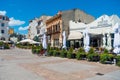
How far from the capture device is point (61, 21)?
1523 inches

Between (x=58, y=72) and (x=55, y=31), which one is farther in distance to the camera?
(x=55, y=31)

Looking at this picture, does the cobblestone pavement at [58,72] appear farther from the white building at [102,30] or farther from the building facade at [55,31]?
the building facade at [55,31]

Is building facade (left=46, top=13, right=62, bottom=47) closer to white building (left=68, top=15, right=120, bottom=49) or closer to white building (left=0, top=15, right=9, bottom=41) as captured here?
white building (left=68, top=15, right=120, bottom=49)

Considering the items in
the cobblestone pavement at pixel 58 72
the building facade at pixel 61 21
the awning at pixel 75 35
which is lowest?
the cobblestone pavement at pixel 58 72

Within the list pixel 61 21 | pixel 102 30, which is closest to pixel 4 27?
pixel 61 21

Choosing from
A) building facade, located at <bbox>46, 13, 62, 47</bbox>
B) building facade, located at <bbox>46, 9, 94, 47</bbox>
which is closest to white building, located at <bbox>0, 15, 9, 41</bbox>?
building facade, located at <bbox>46, 13, 62, 47</bbox>

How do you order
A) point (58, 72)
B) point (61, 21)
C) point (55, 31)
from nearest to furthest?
point (58, 72), point (61, 21), point (55, 31)

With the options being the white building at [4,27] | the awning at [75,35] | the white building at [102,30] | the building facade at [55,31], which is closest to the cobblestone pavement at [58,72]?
the white building at [102,30]

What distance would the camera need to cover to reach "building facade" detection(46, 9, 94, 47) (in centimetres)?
3866

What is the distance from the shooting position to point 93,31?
30031 mm

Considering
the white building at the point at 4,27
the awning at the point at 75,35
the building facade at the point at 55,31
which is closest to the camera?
the awning at the point at 75,35

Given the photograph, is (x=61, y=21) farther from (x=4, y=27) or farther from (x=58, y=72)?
(x=4, y=27)

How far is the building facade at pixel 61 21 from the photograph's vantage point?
38.7 m

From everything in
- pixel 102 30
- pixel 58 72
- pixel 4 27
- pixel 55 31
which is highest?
pixel 4 27
